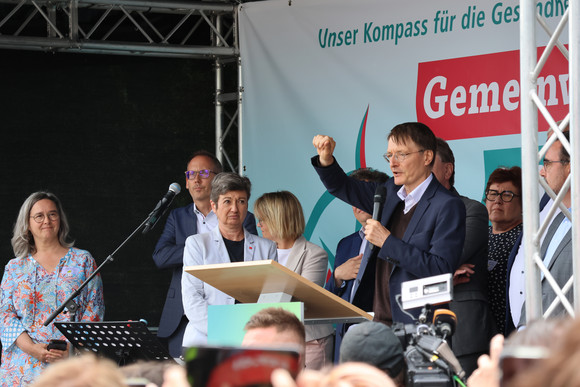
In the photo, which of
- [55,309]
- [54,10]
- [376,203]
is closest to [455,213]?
[376,203]

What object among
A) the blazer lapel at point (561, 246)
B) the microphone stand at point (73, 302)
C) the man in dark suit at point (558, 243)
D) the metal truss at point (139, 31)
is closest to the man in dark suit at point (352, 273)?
the man in dark suit at point (558, 243)

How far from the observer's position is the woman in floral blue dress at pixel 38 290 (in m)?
4.90

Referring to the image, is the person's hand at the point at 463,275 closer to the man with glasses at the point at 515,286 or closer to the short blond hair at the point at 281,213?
the man with glasses at the point at 515,286

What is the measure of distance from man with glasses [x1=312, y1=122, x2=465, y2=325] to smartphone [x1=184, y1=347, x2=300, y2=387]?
2.50 meters

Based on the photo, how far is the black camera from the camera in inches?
91.7

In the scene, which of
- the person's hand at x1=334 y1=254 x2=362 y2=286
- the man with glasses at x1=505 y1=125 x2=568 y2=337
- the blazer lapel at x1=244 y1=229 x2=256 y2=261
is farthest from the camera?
the person's hand at x1=334 y1=254 x2=362 y2=286

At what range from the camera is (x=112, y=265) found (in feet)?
22.4

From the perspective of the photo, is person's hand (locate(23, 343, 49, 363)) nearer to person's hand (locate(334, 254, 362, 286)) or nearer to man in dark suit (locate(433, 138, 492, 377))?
person's hand (locate(334, 254, 362, 286))

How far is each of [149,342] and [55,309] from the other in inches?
51.5

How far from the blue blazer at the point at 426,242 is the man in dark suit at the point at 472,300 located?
28 cm

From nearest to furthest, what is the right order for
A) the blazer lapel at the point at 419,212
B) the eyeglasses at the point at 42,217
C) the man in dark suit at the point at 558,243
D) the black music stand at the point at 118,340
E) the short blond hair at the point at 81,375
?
1. the short blond hair at the point at 81,375
2. the man in dark suit at the point at 558,243
3. the black music stand at the point at 118,340
4. the blazer lapel at the point at 419,212
5. the eyeglasses at the point at 42,217

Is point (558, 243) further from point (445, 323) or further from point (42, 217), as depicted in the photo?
point (42, 217)

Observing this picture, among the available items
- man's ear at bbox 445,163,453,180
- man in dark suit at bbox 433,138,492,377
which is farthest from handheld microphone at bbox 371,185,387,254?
man's ear at bbox 445,163,453,180

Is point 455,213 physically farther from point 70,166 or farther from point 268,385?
point 70,166
